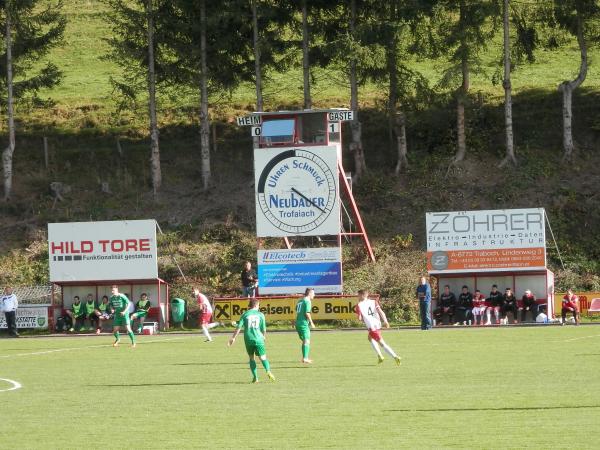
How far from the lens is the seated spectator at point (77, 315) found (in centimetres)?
4566

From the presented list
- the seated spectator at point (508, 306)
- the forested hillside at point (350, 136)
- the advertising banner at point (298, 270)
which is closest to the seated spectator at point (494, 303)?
the seated spectator at point (508, 306)

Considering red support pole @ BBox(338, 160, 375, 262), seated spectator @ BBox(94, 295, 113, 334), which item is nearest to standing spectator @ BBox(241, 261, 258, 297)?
red support pole @ BBox(338, 160, 375, 262)

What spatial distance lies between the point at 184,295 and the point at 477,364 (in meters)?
24.2

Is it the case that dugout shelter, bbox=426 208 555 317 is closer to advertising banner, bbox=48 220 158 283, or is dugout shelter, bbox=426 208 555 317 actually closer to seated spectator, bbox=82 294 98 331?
advertising banner, bbox=48 220 158 283

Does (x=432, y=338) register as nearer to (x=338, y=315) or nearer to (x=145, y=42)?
(x=338, y=315)

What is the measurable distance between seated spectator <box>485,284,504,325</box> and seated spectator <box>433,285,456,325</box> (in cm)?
128

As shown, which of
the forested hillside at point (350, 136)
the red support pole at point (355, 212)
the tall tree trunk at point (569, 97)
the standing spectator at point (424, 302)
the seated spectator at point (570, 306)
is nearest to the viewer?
the standing spectator at point (424, 302)

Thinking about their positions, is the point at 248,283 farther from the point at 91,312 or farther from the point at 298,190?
the point at 91,312

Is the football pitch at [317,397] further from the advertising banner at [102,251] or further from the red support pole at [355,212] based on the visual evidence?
the red support pole at [355,212]

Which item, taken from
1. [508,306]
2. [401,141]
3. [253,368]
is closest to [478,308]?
[508,306]

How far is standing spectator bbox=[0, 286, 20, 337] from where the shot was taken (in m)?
44.2

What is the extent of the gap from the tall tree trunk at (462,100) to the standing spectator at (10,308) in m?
22.2

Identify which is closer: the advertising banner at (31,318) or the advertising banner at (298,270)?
the advertising banner at (298,270)

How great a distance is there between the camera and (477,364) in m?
25.3
